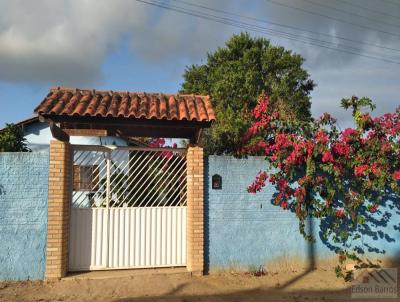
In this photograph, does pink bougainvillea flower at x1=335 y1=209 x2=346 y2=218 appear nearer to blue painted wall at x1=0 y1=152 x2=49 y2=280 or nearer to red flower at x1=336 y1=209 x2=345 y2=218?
red flower at x1=336 y1=209 x2=345 y2=218

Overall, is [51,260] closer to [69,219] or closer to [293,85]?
[69,219]

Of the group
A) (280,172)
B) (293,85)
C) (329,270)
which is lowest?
(329,270)

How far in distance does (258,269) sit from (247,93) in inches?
396

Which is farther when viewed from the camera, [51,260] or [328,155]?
[328,155]

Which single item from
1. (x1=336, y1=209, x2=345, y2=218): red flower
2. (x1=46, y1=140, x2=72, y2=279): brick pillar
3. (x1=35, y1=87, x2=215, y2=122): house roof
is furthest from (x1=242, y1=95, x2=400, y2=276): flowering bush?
(x1=46, y1=140, x2=72, y2=279): brick pillar

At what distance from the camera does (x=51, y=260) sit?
634cm

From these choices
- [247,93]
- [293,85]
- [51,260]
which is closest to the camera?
[51,260]

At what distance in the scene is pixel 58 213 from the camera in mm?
6383

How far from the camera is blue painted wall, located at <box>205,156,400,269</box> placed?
708 centimetres

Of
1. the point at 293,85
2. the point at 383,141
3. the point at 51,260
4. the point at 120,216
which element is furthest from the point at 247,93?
the point at 51,260

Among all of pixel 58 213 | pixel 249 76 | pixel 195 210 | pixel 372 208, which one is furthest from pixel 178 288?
pixel 249 76

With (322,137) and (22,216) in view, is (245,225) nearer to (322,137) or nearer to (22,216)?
(322,137)

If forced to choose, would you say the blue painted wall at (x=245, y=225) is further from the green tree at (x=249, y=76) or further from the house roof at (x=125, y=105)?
the green tree at (x=249, y=76)

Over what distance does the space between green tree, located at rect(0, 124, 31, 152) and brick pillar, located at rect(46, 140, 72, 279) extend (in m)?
2.56
